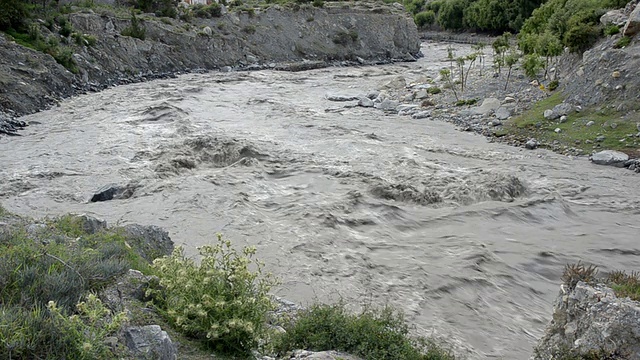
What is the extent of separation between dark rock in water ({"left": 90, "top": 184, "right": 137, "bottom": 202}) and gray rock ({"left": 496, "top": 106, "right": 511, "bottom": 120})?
16521mm

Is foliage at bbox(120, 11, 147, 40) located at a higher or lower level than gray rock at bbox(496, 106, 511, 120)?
higher

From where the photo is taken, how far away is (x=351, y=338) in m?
Answer: 6.45

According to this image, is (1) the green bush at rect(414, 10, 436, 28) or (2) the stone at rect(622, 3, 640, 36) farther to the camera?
(1) the green bush at rect(414, 10, 436, 28)

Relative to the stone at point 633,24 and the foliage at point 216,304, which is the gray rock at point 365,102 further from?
the foliage at point 216,304

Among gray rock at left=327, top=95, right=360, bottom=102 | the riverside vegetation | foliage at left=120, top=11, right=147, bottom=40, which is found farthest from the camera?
foliage at left=120, top=11, right=147, bottom=40

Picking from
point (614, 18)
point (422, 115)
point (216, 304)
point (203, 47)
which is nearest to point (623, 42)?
point (614, 18)

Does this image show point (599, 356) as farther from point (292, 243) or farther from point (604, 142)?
point (604, 142)

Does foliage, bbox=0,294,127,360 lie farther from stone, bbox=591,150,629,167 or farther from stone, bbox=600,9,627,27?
stone, bbox=600,9,627,27

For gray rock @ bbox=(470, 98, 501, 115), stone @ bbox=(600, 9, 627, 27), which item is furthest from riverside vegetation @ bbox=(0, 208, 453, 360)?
stone @ bbox=(600, 9, 627, 27)

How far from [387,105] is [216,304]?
24674 millimetres

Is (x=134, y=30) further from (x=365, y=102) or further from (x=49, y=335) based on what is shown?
(x=49, y=335)

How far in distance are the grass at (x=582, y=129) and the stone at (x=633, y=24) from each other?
406cm

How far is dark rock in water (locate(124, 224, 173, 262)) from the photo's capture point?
8912 millimetres

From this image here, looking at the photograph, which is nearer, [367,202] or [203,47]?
[367,202]
